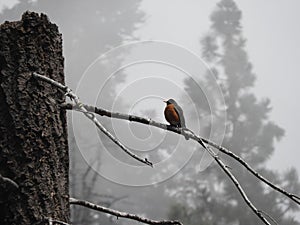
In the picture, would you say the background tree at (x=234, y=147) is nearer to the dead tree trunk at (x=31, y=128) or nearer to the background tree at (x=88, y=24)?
the background tree at (x=88, y=24)

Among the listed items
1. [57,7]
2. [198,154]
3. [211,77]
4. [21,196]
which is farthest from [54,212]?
[57,7]

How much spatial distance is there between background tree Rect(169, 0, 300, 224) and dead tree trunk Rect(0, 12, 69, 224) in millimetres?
4060

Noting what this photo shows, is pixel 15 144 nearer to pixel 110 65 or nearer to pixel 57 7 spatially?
pixel 110 65

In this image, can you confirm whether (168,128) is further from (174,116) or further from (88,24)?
(88,24)

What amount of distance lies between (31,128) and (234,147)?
574 cm

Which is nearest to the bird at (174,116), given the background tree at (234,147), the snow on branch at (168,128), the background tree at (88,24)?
the snow on branch at (168,128)

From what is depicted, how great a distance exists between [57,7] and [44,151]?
1103 centimetres

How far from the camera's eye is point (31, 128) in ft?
2.56

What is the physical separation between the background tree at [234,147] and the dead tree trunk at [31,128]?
13.3 feet

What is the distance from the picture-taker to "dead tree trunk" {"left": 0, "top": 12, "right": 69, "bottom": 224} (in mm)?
748

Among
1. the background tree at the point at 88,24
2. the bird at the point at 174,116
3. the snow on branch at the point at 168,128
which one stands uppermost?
the background tree at the point at 88,24

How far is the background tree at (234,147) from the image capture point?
564 cm

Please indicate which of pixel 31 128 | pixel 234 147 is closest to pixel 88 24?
pixel 234 147

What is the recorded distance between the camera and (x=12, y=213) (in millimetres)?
740
